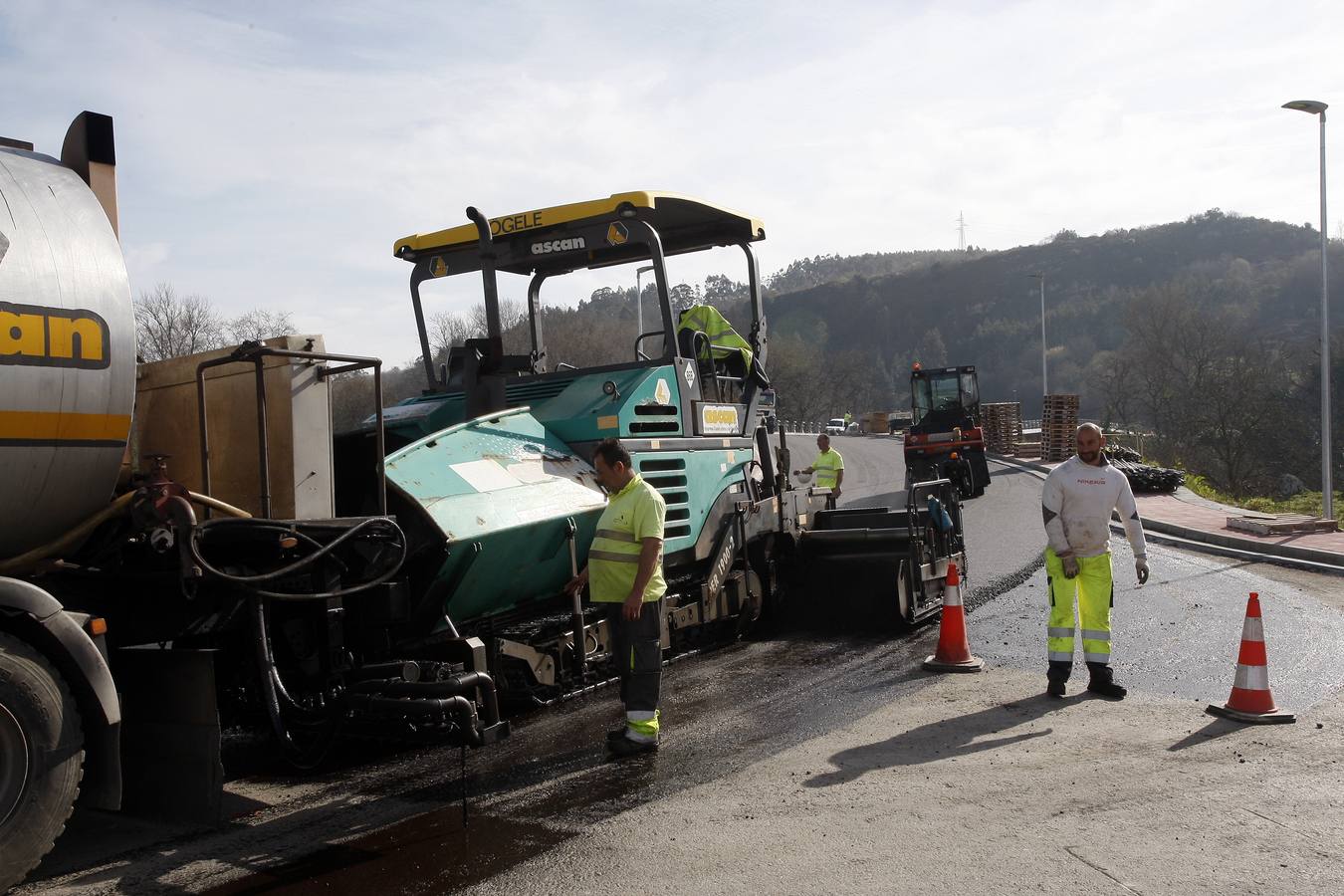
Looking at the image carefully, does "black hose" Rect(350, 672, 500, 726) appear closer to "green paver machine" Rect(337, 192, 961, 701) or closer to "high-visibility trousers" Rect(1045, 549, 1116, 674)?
"green paver machine" Rect(337, 192, 961, 701)

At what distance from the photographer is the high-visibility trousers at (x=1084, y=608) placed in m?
6.50

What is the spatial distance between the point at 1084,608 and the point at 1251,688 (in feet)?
3.51

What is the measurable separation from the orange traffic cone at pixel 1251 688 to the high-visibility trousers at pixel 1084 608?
0.75 metres

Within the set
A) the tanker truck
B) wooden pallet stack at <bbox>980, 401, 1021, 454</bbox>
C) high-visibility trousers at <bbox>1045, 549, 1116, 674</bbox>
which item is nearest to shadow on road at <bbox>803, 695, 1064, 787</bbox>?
high-visibility trousers at <bbox>1045, 549, 1116, 674</bbox>

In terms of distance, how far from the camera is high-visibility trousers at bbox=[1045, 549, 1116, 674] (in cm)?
650

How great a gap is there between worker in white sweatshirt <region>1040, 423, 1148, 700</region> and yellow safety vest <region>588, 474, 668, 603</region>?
2.63 metres

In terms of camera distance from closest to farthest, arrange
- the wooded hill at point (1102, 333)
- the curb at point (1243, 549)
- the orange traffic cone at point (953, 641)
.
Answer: the orange traffic cone at point (953, 641), the curb at point (1243, 549), the wooded hill at point (1102, 333)

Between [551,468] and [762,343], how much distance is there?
3.09 metres

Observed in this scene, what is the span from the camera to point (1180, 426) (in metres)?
43.7

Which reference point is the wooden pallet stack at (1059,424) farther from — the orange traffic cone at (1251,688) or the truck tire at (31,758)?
the truck tire at (31,758)

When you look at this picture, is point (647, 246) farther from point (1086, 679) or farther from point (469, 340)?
point (1086, 679)

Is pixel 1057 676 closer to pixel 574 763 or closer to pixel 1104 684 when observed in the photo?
pixel 1104 684

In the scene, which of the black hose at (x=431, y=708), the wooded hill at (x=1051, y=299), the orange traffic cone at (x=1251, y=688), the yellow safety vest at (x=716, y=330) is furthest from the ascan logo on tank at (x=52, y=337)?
the wooded hill at (x=1051, y=299)

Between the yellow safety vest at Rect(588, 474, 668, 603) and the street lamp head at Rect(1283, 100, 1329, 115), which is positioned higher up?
the street lamp head at Rect(1283, 100, 1329, 115)
